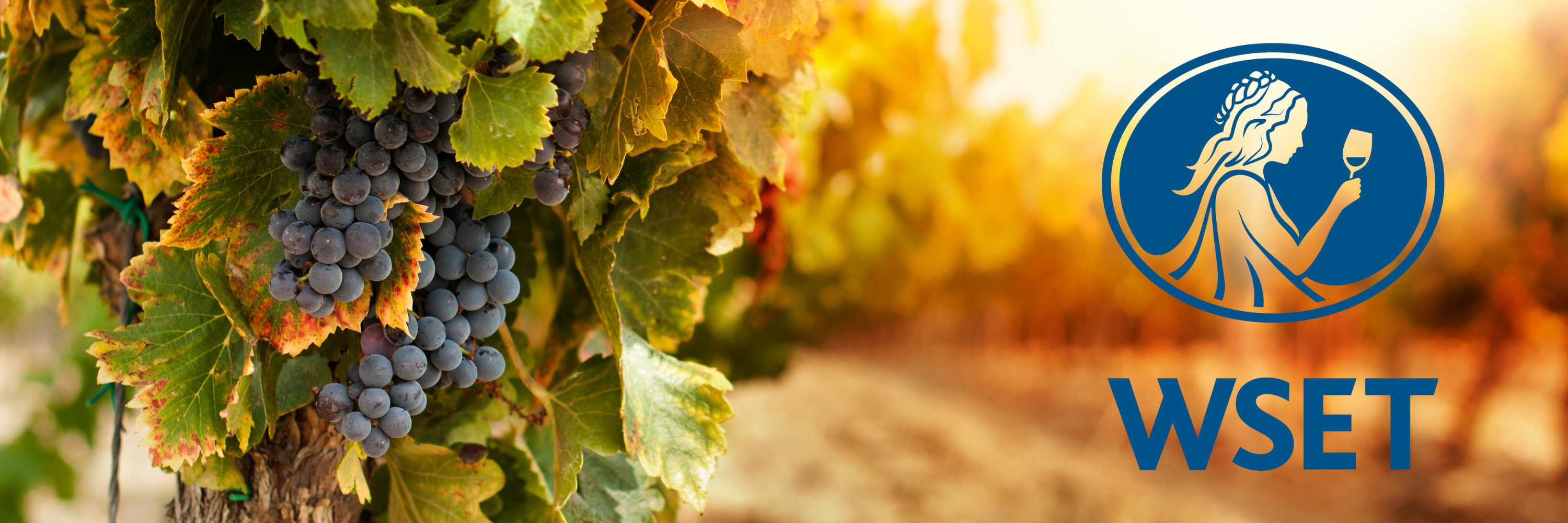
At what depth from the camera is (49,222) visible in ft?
3.51

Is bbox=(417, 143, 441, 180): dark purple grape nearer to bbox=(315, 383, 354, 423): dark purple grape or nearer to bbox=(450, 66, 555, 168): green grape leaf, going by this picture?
bbox=(450, 66, 555, 168): green grape leaf

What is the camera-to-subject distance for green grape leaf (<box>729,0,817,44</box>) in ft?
2.34

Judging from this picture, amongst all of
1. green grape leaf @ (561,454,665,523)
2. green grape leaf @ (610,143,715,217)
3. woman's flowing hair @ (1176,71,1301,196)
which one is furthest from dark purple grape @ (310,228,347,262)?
woman's flowing hair @ (1176,71,1301,196)

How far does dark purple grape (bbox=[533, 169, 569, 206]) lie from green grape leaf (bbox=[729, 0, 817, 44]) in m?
0.20

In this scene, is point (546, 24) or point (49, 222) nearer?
point (546, 24)

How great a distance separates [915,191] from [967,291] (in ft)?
24.4

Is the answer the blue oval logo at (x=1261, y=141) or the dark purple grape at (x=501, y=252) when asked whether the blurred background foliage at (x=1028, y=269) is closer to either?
the dark purple grape at (x=501, y=252)

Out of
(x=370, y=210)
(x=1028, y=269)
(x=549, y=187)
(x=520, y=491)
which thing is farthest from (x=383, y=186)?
(x=1028, y=269)

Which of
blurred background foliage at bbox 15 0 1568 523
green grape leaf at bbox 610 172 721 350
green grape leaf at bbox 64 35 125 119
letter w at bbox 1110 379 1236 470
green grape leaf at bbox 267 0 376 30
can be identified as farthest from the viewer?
blurred background foliage at bbox 15 0 1568 523

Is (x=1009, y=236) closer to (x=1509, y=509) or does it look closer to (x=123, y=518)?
(x=123, y=518)

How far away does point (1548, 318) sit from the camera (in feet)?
25.5

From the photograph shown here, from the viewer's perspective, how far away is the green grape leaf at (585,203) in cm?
76

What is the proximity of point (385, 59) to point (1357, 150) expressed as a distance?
2013 mm

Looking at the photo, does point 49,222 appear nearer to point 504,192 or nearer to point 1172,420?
point 504,192
